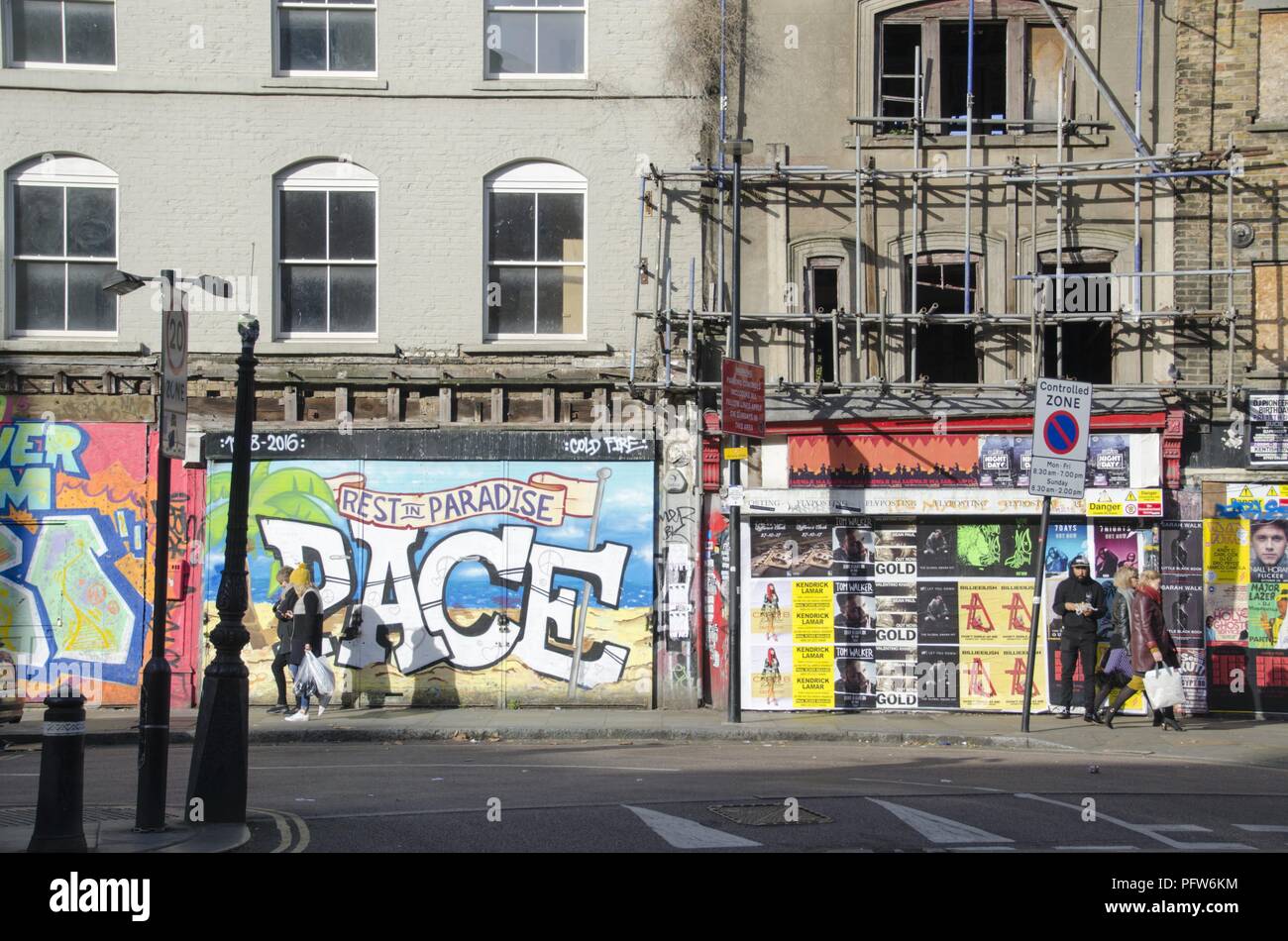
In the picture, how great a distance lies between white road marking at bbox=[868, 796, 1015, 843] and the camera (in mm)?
9164

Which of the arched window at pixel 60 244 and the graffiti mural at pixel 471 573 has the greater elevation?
the arched window at pixel 60 244

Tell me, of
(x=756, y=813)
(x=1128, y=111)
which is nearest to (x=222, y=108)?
(x=1128, y=111)

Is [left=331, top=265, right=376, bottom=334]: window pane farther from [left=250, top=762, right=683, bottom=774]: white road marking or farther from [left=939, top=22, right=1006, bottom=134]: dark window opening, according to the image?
[left=939, top=22, right=1006, bottom=134]: dark window opening

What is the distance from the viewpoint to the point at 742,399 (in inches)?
663

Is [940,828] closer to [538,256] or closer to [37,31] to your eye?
[538,256]

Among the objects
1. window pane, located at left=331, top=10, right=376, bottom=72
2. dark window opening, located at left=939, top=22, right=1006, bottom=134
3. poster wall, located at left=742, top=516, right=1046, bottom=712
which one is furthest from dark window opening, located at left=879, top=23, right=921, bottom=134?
window pane, located at left=331, top=10, right=376, bottom=72

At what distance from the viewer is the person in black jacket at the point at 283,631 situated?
58.0 feet

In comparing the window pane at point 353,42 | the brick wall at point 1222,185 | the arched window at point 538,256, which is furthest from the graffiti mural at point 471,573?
the brick wall at point 1222,185

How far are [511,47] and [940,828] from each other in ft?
44.6

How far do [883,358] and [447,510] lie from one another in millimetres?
6231

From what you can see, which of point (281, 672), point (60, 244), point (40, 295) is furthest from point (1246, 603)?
point (40, 295)

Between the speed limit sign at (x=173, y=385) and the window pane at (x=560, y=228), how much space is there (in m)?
9.46

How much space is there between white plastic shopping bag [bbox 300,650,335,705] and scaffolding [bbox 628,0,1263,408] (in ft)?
17.8

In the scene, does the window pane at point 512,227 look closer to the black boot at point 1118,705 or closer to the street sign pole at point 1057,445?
the street sign pole at point 1057,445
